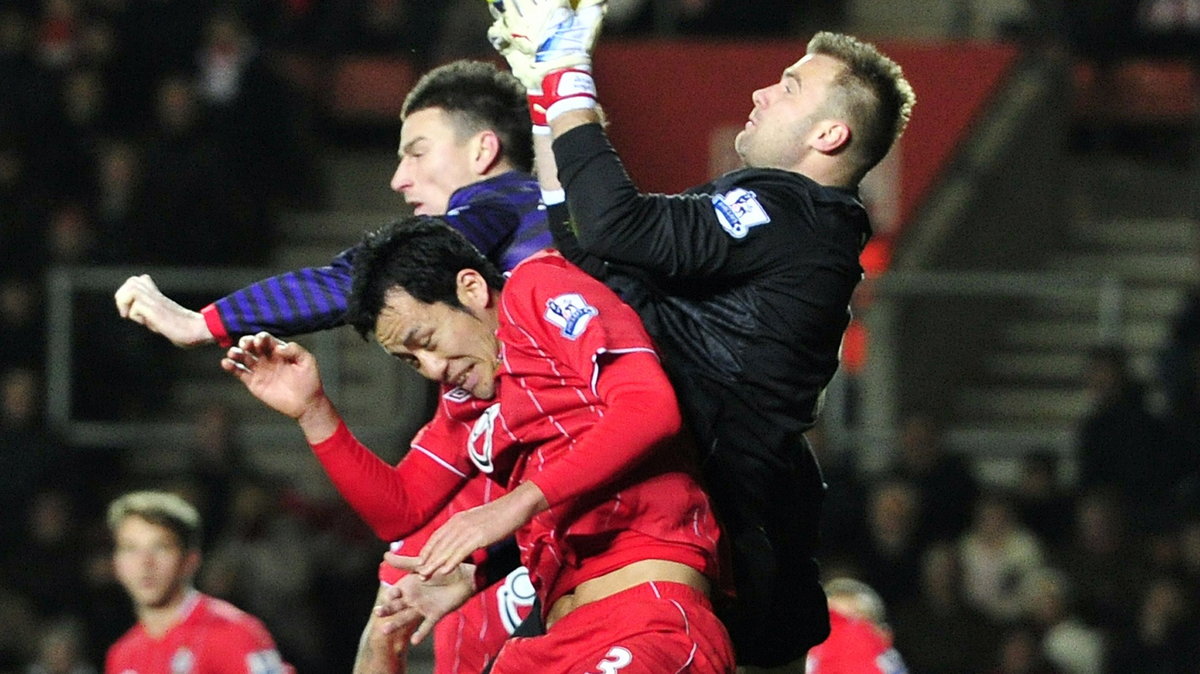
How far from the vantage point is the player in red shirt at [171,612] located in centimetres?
678

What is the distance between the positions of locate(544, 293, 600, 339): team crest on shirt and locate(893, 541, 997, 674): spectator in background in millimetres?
5601

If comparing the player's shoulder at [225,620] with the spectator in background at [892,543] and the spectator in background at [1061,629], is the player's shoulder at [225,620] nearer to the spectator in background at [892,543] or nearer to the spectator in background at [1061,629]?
the spectator in background at [892,543]

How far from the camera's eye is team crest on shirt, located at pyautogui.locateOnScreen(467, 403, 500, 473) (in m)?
4.45

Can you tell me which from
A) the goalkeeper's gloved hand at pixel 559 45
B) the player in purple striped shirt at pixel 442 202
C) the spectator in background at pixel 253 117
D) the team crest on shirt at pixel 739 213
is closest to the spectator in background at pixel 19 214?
the spectator in background at pixel 253 117

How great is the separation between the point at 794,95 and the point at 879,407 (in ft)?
21.4

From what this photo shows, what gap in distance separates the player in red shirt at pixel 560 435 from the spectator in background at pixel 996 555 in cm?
565

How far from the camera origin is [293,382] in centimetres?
453

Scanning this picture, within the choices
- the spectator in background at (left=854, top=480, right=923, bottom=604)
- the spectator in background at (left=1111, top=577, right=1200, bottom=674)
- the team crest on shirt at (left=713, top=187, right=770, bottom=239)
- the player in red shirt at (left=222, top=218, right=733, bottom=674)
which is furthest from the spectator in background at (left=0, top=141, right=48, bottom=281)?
the team crest on shirt at (left=713, top=187, right=770, bottom=239)

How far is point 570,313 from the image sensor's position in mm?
4148

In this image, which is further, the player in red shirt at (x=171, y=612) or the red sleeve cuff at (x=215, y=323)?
the player in red shirt at (x=171, y=612)

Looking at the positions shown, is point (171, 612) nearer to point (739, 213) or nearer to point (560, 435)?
point (560, 435)

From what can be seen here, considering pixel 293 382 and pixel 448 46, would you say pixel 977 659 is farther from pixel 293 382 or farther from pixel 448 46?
pixel 293 382

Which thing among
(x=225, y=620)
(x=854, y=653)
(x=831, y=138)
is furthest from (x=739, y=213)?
(x=225, y=620)

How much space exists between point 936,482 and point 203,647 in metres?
4.10
